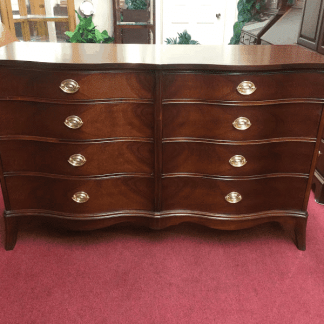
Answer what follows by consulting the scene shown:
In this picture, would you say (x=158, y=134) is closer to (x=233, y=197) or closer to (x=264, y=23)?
(x=233, y=197)

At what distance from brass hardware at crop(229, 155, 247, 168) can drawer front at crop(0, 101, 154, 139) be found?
42cm

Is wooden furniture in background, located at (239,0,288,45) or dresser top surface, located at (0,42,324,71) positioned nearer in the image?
dresser top surface, located at (0,42,324,71)

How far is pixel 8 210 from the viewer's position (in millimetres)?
1724

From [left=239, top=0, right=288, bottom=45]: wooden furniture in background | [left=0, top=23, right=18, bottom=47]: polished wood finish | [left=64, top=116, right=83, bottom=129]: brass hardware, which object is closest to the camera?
[left=64, top=116, right=83, bottom=129]: brass hardware

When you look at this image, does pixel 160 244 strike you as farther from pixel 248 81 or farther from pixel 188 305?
pixel 248 81

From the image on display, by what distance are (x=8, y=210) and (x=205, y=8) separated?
484 centimetres

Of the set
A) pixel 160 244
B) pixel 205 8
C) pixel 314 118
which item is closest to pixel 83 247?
pixel 160 244

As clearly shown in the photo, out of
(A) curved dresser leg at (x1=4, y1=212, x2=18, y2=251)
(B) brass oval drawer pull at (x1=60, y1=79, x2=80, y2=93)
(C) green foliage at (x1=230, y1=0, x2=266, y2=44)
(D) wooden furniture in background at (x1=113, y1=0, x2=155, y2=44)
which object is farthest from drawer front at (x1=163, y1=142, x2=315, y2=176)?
(D) wooden furniture in background at (x1=113, y1=0, x2=155, y2=44)

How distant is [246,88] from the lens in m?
1.45

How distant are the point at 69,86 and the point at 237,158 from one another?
33.7 inches

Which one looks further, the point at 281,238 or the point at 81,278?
the point at 281,238

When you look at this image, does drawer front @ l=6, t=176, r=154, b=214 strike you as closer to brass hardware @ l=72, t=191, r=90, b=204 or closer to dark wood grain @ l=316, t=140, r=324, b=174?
brass hardware @ l=72, t=191, r=90, b=204

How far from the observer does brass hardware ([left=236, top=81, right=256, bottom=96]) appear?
145 cm

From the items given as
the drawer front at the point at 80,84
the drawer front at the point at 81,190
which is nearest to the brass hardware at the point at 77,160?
the drawer front at the point at 81,190
